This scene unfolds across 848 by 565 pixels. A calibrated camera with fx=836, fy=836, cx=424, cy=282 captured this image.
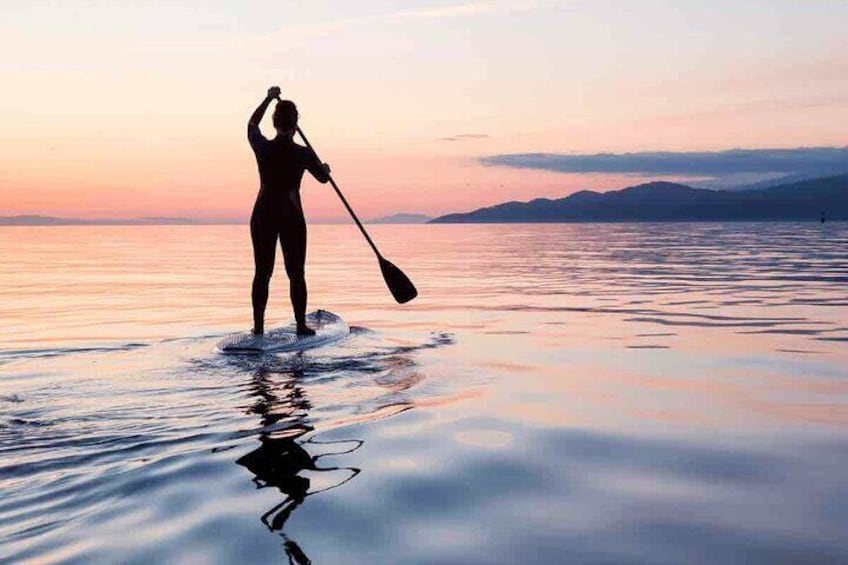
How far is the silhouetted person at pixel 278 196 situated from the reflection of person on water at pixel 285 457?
3009 millimetres

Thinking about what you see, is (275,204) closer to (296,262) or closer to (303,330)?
(296,262)

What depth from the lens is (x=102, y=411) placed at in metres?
6.32

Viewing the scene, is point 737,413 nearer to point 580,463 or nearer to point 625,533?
point 580,463

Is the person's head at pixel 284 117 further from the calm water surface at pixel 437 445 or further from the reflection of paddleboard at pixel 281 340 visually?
the calm water surface at pixel 437 445

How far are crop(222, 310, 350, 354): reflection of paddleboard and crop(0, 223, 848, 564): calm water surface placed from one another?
0.76 ft

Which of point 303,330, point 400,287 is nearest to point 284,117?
point 303,330

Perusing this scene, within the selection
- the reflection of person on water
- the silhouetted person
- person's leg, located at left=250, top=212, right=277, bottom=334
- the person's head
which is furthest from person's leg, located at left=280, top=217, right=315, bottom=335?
the reflection of person on water

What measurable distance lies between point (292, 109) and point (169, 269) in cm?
2144

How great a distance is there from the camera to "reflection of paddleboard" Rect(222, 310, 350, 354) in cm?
936

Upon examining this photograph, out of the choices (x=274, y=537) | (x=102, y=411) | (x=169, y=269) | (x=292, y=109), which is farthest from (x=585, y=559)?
(x=169, y=269)

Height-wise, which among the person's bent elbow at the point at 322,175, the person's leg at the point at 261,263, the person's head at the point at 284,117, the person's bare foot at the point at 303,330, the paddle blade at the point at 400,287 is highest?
the person's head at the point at 284,117

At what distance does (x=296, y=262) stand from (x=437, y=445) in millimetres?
5064

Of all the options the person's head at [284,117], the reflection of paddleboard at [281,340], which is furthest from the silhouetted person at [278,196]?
the reflection of paddleboard at [281,340]

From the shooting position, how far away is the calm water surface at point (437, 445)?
12.1 ft
